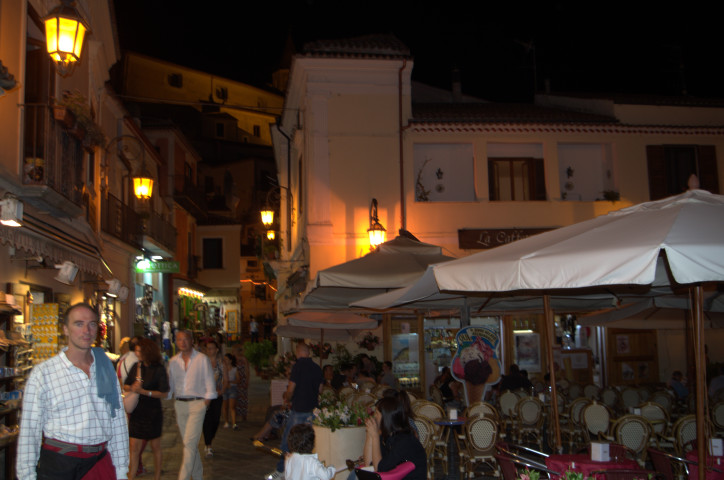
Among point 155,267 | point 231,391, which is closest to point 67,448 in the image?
point 231,391

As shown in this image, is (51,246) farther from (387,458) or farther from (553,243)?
(553,243)

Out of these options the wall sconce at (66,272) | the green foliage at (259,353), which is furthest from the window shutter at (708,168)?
the wall sconce at (66,272)

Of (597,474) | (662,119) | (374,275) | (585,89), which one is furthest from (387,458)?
(585,89)

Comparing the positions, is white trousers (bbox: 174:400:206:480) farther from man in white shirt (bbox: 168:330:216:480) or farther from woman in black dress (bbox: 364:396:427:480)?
woman in black dress (bbox: 364:396:427:480)

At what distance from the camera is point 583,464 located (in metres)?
6.36

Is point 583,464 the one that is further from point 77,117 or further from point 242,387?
point 242,387

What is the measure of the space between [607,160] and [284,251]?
12092 mm

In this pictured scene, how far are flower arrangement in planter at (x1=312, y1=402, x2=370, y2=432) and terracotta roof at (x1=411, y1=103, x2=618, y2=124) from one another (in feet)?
38.6

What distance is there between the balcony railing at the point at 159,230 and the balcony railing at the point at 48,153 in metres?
11.2

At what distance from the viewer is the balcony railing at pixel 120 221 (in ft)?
63.4

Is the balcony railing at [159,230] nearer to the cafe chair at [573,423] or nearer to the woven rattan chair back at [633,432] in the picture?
the cafe chair at [573,423]

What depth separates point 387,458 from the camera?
6.18 metres

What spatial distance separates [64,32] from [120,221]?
39.3 ft

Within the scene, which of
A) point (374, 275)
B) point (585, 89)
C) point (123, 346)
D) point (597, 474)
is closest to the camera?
point (597, 474)
